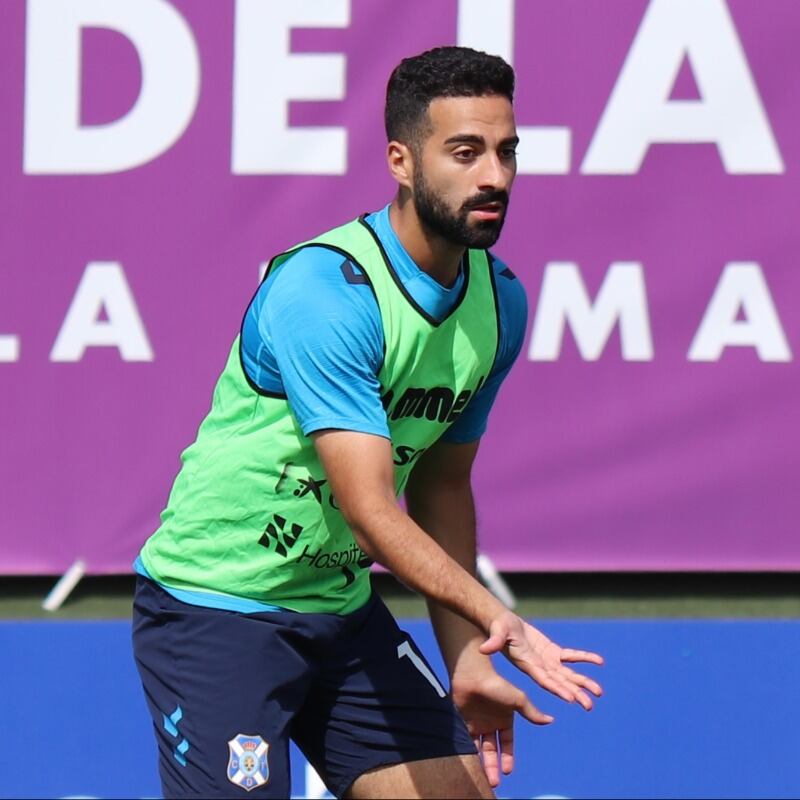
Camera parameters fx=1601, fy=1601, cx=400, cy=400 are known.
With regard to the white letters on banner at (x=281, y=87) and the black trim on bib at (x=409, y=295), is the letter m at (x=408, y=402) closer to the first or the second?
the black trim on bib at (x=409, y=295)

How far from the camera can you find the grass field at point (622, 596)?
4.27 meters

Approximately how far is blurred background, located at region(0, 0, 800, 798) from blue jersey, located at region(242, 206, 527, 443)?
1.51 meters

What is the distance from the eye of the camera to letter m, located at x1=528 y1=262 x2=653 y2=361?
413 centimetres

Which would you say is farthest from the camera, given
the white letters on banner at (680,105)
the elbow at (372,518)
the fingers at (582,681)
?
the white letters on banner at (680,105)

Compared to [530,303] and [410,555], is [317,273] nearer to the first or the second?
[410,555]

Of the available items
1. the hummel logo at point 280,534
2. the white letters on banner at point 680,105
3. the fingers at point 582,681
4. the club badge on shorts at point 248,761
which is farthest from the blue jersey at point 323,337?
the white letters on banner at point 680,105

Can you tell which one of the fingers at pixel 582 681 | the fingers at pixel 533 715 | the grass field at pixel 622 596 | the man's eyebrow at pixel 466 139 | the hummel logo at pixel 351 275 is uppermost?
the man's eyebrow at pixel 466 139

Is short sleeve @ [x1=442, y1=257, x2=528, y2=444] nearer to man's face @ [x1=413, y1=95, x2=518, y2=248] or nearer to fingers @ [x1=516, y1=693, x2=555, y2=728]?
man's face @ [x1=413, y1=95, x2=518, y2=248]

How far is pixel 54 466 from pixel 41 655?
490mm

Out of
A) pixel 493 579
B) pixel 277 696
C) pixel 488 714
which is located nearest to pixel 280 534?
pixel 277 696

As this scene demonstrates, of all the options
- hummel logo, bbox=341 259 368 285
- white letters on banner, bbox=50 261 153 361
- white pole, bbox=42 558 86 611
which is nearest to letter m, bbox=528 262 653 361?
white letters on banner, bbox=50 261 153 361

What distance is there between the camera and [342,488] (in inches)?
96.0

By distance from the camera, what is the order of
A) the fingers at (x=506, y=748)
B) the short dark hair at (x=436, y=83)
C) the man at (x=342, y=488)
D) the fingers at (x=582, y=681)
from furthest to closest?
the fingers at (x=506, y=748) → the short dark hair at (x=436, y=83) → the man at (x=342, y=488) → the fingers at (x=582, y=681)

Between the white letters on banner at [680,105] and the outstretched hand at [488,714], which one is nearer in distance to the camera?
the outstretched hand at [488,714]
